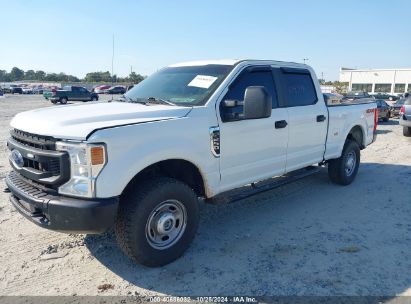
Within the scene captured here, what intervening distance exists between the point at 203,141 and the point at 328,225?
2168 mm

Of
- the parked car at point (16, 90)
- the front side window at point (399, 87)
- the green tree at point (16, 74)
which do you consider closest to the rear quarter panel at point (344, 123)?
the parked car at point (16, 90)

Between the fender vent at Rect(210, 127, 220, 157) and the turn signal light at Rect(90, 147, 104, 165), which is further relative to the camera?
the fender vent at Rect(210, 127, 220, 157)

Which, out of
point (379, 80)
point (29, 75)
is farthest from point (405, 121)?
point (29, 75)

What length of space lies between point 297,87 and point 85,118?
3183 millimetres

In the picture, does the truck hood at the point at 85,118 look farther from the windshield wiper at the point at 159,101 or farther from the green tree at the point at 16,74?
the green tree at the point at 16,74

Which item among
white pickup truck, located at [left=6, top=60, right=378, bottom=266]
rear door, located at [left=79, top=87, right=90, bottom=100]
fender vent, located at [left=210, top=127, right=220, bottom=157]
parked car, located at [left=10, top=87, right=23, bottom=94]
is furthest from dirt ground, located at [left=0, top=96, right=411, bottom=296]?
parked car, located at [left=10, top=87, right=23, bottom=94]

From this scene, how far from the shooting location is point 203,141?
3.77m

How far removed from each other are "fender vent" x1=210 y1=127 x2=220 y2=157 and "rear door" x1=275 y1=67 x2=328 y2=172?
138 centimetres

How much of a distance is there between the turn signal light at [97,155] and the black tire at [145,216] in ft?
1.80

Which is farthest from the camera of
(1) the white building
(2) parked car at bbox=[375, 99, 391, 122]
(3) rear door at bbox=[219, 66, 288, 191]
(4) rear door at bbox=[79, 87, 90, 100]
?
(1) the white building

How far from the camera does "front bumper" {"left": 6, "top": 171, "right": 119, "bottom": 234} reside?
3014 mm

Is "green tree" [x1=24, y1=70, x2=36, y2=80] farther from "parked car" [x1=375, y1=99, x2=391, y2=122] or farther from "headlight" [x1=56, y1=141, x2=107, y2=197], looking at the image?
"headlight" [x1=56, y1=141, x2=107, y2=197]

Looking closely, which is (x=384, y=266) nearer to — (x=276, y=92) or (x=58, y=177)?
(x=276, y=92)

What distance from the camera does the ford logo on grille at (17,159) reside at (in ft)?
11.7
